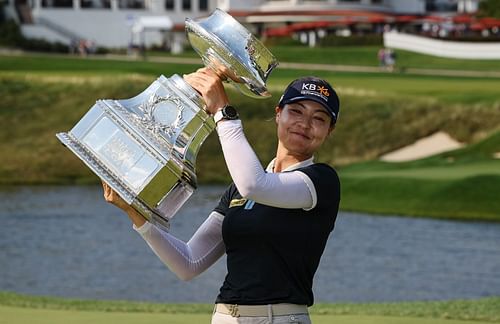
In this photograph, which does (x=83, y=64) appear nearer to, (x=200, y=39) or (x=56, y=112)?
(x=56, y=112)

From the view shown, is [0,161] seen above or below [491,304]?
below

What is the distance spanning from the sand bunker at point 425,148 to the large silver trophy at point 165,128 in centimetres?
2703

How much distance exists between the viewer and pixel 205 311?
1094cm

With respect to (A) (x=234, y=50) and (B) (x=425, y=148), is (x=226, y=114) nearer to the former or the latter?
(A) (x=234, y=50)

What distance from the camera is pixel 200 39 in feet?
14.9

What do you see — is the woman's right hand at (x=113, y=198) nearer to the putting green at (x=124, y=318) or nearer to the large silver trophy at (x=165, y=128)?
the large silver trophy at (x=165, y=128)

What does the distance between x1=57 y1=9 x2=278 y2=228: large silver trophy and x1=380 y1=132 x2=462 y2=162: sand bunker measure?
2703 cm

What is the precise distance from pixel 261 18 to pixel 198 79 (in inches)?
3213

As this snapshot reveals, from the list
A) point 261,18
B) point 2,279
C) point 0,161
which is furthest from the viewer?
Answer: point 261,18

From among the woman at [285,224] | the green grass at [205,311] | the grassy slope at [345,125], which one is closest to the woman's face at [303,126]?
the woman at [285,224]

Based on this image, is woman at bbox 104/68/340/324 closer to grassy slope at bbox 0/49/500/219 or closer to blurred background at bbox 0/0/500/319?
blurred background at bbox 0/0/500/319

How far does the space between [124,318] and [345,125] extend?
84.3ft

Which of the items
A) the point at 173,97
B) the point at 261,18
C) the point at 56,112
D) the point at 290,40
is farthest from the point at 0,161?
the point at 261,18

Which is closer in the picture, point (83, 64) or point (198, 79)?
point (198, 79)
